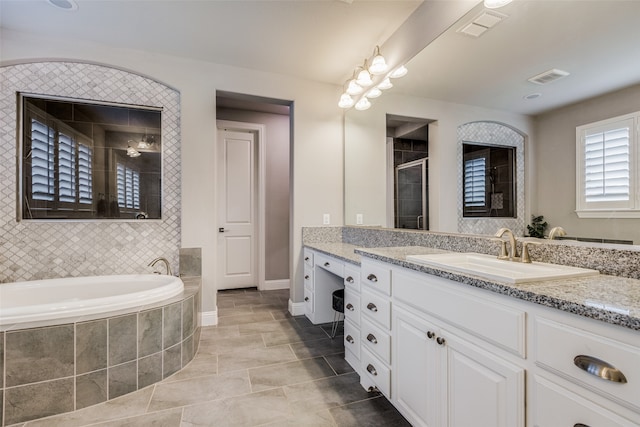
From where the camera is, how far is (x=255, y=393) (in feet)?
5.96

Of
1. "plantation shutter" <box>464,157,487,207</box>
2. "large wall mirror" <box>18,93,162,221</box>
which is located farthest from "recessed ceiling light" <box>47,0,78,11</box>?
"plantation shutter" <box>464,157,487,207</box>

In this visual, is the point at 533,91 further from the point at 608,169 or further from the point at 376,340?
the point at 376,340

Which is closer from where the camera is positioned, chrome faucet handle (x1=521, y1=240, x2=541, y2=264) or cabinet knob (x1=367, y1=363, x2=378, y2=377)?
chrome faucet handle (x1=521, y1=240, x2=541, y2=264)

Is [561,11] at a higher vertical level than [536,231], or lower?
higher

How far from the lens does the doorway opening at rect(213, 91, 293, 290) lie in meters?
4.22

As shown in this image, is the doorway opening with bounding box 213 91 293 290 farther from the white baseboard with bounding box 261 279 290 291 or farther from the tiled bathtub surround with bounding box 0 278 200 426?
the tiled bathtub surround with bounding box 0 278 200 426

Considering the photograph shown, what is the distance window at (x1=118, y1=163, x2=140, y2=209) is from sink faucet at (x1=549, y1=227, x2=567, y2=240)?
319 centimetres

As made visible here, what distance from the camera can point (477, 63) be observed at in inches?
70.9

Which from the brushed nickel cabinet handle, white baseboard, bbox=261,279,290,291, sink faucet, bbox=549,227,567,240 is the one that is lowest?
white baseboard, bbox=261,279,290,291

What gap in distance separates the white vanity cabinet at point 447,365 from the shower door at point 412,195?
2.73 feet

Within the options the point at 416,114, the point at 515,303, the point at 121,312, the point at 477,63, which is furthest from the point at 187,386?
the point at 477,63

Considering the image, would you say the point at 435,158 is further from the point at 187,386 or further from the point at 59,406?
the point at 59,406

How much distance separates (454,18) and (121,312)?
277cm

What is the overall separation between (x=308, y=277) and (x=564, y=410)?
7.81 feet
